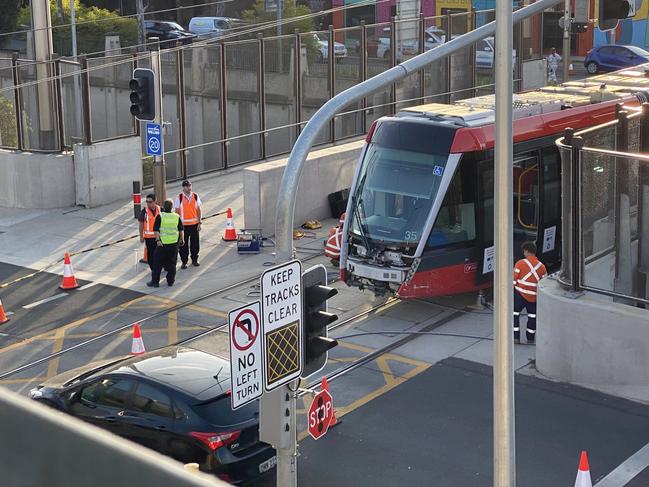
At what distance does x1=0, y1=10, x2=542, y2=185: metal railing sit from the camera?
24750 millimetres

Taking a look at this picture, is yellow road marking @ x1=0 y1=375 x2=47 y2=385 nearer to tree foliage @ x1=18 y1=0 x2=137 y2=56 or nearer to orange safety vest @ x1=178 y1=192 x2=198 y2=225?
orange safety vest @ x1=178 y1=192 x2=198 y2=225

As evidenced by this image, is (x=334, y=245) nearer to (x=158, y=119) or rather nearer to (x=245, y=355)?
(x=158, y=119)

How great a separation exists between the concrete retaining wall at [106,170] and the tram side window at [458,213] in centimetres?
1043

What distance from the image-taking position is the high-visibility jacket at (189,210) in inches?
762

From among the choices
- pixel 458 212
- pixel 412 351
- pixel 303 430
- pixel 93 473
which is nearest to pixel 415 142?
pixel 458 212

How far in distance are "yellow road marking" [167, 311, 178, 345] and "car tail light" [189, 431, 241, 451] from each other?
219 inches

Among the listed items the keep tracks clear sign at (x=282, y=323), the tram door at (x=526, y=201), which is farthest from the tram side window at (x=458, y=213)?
the keep tracks clear sign at (x=282, y=323)

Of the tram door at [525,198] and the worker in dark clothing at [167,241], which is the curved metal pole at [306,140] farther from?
the worker in dark clothing at [167,241]

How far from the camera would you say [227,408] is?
10594 mm

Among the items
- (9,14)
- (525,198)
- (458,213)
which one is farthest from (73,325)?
(9,14)

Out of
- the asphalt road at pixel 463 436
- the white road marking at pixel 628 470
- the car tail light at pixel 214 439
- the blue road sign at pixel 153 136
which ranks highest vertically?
the blue road sign at pixel 153 136

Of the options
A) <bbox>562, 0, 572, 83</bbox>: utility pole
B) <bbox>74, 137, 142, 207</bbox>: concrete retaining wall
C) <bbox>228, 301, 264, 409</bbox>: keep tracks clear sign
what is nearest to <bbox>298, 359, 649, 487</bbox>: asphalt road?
<bbox>228, 301, 264, 409</bbox>: keep tracks clear sign

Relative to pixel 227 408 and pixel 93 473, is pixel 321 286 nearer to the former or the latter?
pixel 227 408

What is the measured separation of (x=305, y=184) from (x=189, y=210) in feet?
13.4
